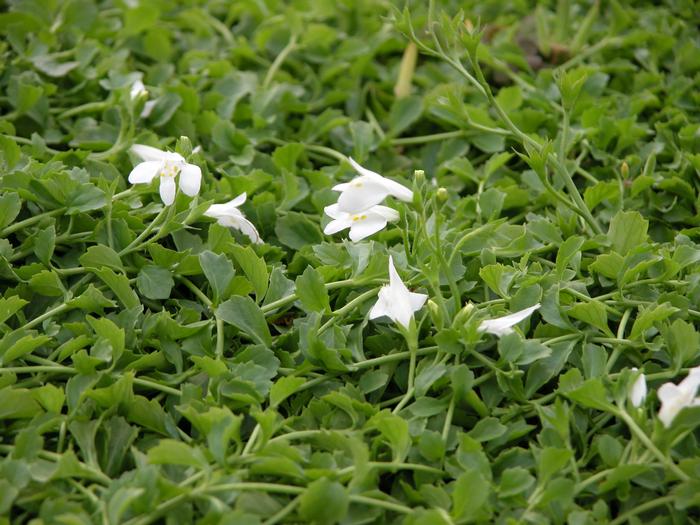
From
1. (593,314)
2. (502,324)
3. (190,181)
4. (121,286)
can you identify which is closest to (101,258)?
(121,286)

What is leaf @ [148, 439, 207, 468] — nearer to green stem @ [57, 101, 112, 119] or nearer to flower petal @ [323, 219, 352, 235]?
flower petal @ [323, 219, 352, 235]

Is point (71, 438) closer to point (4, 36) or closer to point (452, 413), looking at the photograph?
point (452, 413)

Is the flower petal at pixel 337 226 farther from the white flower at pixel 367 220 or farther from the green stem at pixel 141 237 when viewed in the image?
the green stem at pixel 141 237

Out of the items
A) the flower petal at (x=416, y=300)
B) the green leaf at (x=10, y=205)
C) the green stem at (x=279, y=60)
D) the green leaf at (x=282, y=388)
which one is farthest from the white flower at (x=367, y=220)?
the green stem at (x=279, y=60)

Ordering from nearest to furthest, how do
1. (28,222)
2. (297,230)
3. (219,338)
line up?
(219,338) → (28,222) → (297,230)

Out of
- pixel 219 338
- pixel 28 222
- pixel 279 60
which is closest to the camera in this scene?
pixel 219 338

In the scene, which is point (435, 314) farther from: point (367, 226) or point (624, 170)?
point (624, 170)
